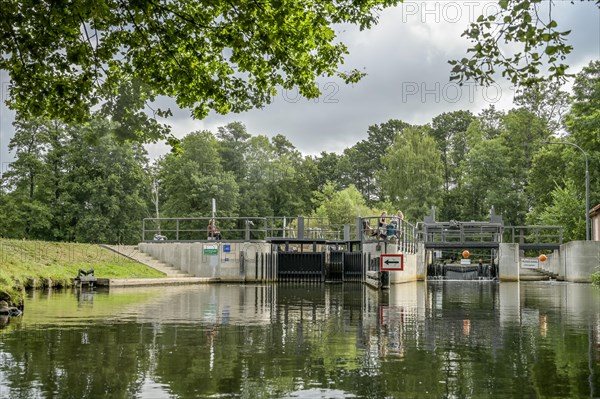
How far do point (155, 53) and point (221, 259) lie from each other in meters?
24.1

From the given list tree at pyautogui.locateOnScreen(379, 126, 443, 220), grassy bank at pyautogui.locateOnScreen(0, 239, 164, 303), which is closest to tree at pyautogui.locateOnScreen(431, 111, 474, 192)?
tree at pyautogui.locateOnScreen(379, 126, 443, 220)

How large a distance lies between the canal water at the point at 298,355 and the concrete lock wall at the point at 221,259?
23351 millimetres

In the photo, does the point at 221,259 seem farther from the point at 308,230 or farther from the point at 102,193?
the point at 102,193

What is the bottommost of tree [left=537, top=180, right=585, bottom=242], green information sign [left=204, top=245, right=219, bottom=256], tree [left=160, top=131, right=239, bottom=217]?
green information sign [left=204, top=245, right=219, bottom=256]

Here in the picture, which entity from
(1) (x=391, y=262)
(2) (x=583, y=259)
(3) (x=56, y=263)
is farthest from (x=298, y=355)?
(2) (x=583, y=259)

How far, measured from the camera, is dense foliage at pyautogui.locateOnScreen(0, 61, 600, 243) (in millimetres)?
53656

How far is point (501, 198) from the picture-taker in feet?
229

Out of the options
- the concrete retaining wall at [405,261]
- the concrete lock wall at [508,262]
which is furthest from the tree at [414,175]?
the concrete lock wall at [508,262]

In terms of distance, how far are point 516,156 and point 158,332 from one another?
67.4 m

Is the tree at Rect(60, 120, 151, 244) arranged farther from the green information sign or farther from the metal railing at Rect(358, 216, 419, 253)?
the metal railing at Rect(358, 216, 419, 253)

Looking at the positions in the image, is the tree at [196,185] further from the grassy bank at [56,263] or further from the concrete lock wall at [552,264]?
the grassy bank at [56,263]

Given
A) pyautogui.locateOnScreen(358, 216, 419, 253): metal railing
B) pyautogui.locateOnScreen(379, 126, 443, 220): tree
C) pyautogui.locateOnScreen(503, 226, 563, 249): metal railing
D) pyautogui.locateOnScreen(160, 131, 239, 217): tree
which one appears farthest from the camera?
pyautogui.locateOnScreen(379, 126, 443, 220): tree

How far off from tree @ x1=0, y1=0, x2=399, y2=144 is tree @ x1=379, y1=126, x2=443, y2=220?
5779 centimetres

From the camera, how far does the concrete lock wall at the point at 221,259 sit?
1435 inches
